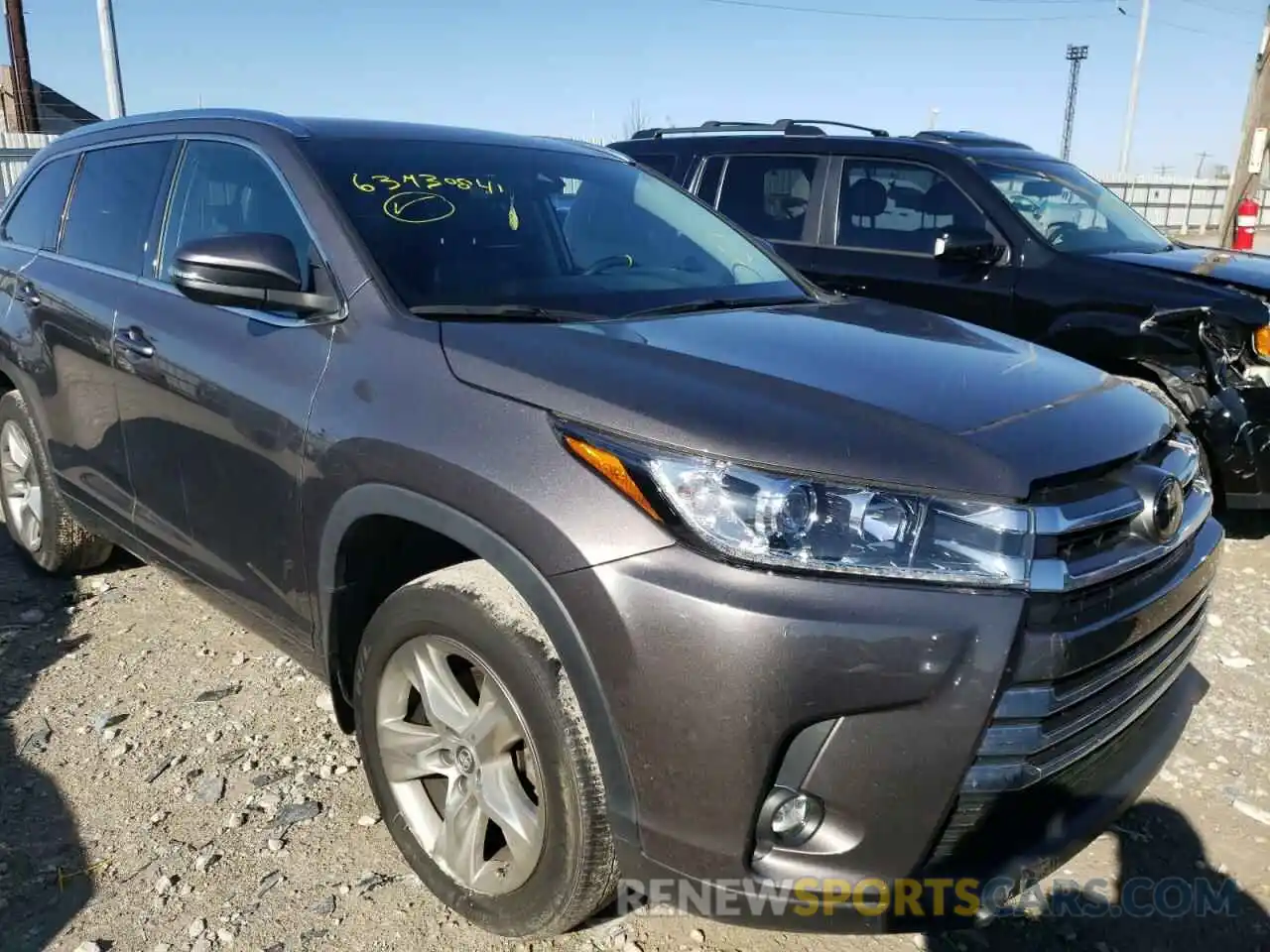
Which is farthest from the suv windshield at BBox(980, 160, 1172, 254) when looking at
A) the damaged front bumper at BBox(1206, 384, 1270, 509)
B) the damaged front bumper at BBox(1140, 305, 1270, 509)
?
the damaged front bumper at BBox(1206, 384, 1270, 509)

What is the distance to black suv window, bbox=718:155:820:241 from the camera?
6027 mm

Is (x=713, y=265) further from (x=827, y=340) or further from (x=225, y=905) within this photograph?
(x=225, y=905)

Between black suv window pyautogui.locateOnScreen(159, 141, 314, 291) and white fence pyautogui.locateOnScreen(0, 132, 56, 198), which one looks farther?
white fence pyautogui.locateOnScreen(0, 132, 56, 198)

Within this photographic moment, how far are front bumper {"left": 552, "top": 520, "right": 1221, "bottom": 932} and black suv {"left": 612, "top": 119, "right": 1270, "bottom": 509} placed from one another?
2.90 m

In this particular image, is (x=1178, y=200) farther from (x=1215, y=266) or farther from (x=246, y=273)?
(x=246, y=273)

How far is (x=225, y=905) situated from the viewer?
2379mm

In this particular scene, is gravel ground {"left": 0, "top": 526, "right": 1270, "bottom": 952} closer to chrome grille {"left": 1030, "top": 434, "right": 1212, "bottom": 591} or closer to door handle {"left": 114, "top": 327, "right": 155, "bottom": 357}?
chrome grille {"left": 1030, "top": 434, "right": 1212, "bottom": 591}

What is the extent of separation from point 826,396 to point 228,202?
1.99 m

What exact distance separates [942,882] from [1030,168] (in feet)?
16.5

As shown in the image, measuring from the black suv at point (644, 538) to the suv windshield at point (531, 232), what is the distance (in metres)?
0.02

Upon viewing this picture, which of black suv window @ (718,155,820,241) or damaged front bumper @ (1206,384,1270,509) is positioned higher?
black suv window @ (718,155,820,241)

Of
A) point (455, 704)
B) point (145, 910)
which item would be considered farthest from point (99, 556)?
point (455, 704)

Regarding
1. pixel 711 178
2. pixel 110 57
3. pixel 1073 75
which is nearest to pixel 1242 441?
pixel 711 178

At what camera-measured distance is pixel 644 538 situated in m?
1.75
